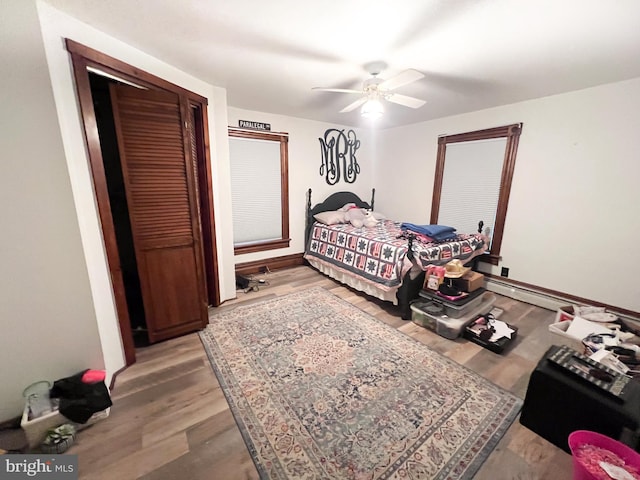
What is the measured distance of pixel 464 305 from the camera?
7.70ft

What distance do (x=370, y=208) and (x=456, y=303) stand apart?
291cm

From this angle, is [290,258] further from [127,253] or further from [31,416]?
[31,416]

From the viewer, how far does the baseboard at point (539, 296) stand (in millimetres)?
2492

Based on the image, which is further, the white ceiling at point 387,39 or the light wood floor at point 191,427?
the white ceiling at point 387,39

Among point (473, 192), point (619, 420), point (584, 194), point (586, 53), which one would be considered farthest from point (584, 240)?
point (619, 420)

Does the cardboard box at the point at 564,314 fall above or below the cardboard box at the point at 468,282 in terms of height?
below

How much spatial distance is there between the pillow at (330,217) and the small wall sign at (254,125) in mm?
1501

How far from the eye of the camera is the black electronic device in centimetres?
129

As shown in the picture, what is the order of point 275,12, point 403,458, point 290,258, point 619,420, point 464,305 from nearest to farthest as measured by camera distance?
point 619,420 → point 403,458 → point 275,12 → point 464,305 → point 290,258

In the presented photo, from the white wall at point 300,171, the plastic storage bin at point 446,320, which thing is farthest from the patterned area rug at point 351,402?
the white wall at point 300,171

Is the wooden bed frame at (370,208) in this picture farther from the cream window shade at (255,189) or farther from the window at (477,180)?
the window at (477,180)

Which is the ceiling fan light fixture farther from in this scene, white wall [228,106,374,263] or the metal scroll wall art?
the metal scroll wall art

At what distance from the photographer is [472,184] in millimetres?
3488

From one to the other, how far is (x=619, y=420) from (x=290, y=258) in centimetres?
368
